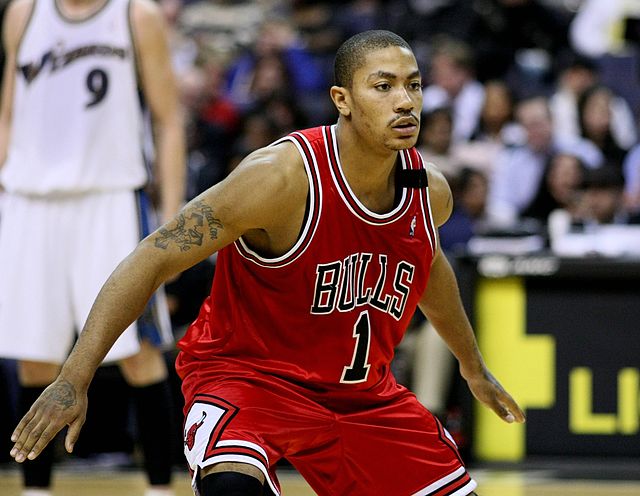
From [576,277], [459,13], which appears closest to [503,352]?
[576,277]

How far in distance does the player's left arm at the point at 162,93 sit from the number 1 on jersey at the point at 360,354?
1509 millimetres

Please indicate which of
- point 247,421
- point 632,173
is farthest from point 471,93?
point 247,421

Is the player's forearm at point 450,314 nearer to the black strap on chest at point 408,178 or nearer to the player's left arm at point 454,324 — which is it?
the player's left arm at point 454,324

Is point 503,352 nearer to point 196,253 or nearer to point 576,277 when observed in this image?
point 576,277

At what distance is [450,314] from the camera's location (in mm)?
4082

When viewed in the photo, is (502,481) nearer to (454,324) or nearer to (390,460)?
(454,324)

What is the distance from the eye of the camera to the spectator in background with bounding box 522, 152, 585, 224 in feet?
28.6

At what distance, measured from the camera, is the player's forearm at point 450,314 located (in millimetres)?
4043

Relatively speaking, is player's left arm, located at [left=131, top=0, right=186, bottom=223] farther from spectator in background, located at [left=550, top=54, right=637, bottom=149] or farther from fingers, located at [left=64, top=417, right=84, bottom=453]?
spectator in background, located at [left=550, top=54, right=637, bottom=149]

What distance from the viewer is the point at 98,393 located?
762 centimetres

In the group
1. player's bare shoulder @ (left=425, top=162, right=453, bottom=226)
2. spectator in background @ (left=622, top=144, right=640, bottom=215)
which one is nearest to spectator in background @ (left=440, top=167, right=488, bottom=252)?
spectator in background @ (left=622, top=144, right=640, bottom=215)

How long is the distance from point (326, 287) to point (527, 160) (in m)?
6.10

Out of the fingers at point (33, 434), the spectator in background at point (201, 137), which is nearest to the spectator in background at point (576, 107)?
the spectator in background at point (201, 137)

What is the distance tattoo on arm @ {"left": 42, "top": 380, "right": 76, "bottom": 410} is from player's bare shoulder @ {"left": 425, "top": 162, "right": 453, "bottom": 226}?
1.29 m
